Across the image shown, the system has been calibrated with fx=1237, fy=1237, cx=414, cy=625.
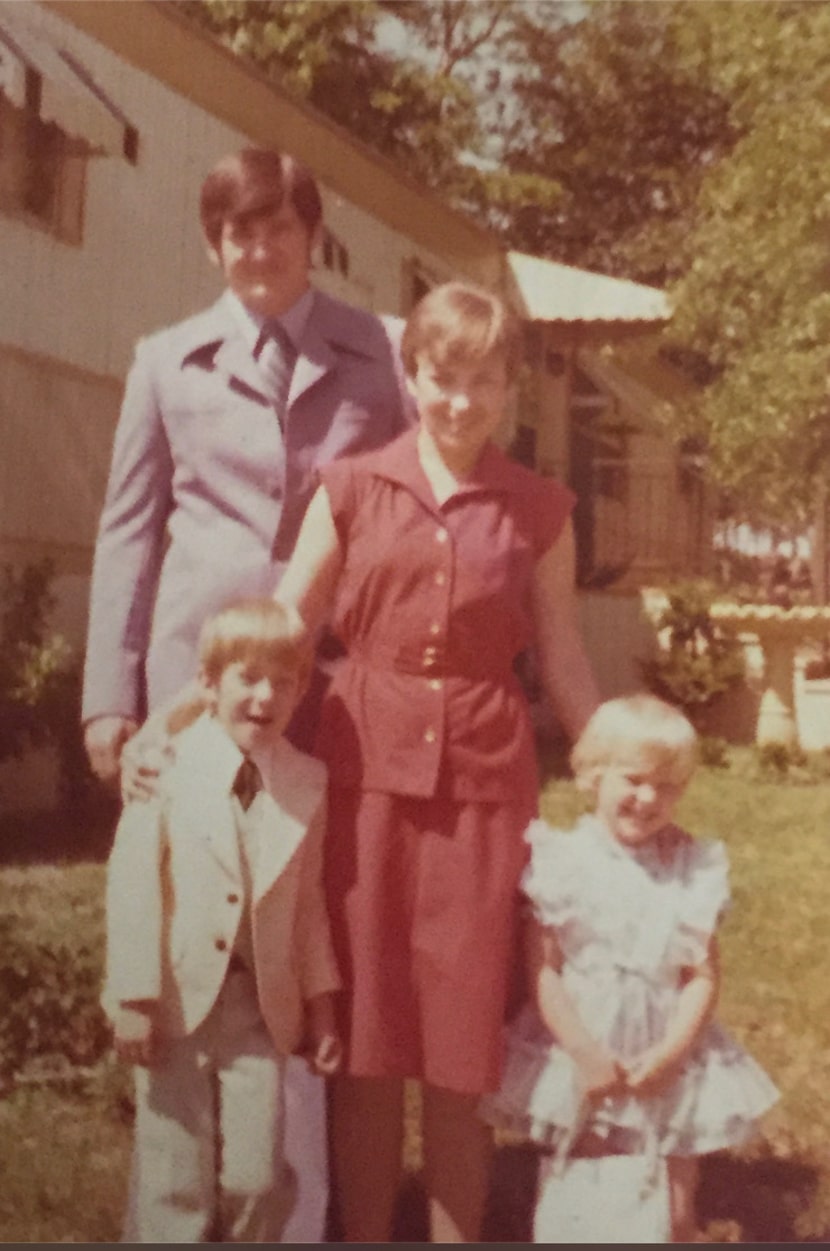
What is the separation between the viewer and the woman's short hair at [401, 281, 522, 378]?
119 centimetres

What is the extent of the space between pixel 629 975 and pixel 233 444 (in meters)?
0.66

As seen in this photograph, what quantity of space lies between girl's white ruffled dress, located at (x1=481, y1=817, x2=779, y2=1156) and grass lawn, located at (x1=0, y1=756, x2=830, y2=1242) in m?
0.12

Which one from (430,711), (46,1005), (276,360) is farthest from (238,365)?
(46,1005)

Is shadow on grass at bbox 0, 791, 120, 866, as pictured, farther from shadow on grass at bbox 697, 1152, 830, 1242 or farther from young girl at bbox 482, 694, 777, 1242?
shadow on grass at bbox 697, 1152, 830, 1242

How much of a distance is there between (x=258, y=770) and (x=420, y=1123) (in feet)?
1.46

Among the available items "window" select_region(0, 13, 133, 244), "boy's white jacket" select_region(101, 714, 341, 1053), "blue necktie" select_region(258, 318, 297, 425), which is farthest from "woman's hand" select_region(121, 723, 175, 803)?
"window" select_region(0, 13, 133, 244)

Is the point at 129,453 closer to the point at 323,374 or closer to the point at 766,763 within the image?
the point at 323,374

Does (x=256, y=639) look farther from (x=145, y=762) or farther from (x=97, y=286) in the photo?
(x=97, y=286)

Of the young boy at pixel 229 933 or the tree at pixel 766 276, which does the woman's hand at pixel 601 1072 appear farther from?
the tree at pixel 766 276

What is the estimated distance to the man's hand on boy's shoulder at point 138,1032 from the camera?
1.18 meters

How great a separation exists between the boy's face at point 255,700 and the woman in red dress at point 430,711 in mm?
57

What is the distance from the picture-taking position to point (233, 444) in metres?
1.27

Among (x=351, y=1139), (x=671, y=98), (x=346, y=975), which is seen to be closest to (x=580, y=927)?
(x=346, y=975)

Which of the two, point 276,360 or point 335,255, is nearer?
point 276,360
